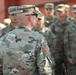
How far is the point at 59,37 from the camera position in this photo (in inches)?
240

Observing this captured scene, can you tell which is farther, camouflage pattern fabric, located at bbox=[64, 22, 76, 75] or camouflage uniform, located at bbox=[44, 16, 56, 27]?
camouflage uniform, located at bbox=[44, 16, 56, 27]

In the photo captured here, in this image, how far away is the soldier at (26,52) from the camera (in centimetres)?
314

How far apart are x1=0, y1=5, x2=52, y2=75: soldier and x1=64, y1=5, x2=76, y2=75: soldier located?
243 centimetres

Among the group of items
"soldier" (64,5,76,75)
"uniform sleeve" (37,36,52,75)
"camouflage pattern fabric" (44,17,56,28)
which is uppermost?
"uniform sleeve" (37,36,52,75)

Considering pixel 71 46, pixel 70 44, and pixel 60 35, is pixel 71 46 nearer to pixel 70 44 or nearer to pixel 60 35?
pixel 70 44

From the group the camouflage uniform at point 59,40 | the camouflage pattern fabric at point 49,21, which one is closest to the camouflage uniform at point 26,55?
the camouflage uniform at point 59,40

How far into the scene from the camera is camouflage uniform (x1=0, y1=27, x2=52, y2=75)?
314 centimetres

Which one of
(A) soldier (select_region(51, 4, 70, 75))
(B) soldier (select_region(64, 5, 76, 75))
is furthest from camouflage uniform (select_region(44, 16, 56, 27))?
(B) soldier (select_region(64, 5, 76, 75))

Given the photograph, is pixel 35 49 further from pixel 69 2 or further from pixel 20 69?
pixel 69 2

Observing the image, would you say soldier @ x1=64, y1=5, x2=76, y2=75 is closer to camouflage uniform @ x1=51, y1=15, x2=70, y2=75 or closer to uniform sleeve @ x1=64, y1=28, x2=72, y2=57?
uniform sleeve @ x1=64, y1=28, x2=72, y2=57

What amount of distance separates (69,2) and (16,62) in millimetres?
5219

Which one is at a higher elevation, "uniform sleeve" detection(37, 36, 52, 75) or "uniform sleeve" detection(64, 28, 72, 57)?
"uniform sleeve" detection(37, 36, 52, 75)

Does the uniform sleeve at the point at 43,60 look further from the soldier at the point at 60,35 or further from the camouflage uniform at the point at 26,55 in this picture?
the soldier at the point at 60,35

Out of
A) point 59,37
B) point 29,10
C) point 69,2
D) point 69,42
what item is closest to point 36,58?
point 29,10
